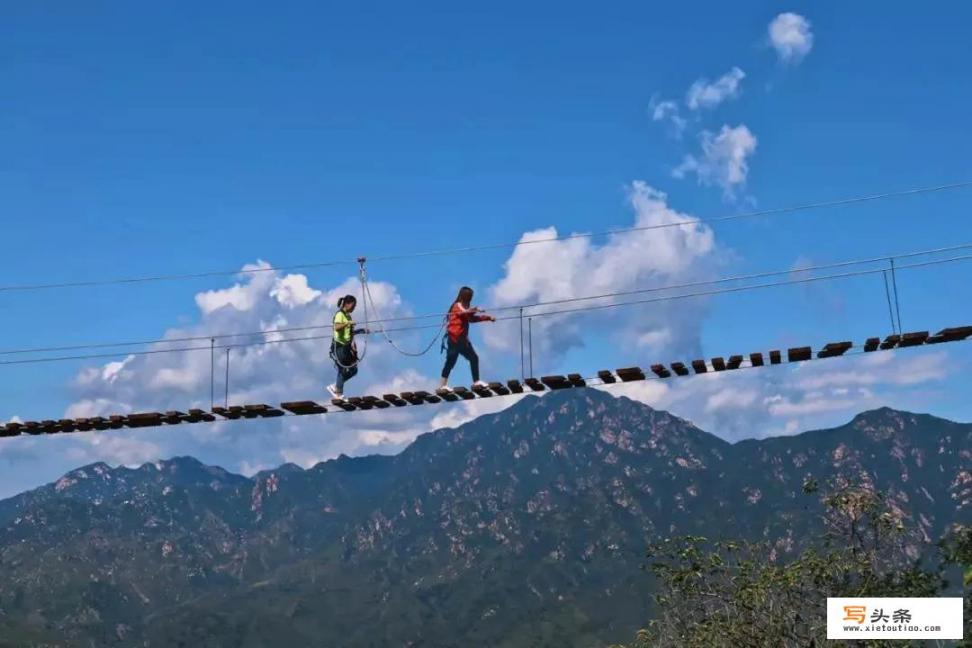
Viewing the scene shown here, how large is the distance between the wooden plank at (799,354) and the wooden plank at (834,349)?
316 mm

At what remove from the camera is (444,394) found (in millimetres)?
26484

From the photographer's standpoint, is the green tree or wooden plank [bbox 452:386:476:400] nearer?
wooden plank [bbox 452:386:476:400]

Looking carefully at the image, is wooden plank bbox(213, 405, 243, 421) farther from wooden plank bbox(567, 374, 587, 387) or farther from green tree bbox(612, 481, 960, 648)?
green tree bbox(612, 481, 960, 648)

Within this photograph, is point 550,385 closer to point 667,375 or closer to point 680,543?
point 667,375

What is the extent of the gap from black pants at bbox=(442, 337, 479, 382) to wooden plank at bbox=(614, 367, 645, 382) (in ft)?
15.0

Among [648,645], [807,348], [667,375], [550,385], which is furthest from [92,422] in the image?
[648,645]

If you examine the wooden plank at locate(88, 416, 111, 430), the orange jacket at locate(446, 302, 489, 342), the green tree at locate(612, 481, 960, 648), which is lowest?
the green tree at locate(612, 481, 960, 648)

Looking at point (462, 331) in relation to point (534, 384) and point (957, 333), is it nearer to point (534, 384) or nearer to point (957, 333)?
point (534, 384)

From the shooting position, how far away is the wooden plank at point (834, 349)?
24625mm


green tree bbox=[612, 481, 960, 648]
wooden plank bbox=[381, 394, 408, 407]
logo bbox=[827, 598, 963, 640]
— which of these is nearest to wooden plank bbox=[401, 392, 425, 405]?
wooden plank bbox=[381, 394, 408, 407]

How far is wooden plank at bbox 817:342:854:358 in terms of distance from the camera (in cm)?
2462

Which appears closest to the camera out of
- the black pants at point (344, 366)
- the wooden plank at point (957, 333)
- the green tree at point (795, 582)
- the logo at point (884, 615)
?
the wooden plank at point (957, 333)

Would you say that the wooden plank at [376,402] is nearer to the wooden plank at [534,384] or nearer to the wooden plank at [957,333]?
the wooden plank at [534,384]

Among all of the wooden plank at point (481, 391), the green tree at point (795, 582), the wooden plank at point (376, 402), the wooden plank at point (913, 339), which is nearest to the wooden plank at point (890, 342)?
the wooden plank at point (913, 339)
